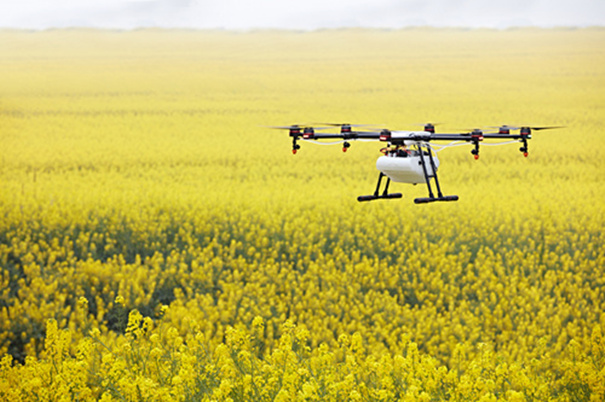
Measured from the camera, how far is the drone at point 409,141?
4.68 meters

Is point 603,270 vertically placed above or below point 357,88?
below

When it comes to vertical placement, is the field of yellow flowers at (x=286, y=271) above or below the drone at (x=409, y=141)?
below

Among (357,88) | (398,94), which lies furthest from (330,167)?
(357,88)

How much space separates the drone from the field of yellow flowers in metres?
1.21

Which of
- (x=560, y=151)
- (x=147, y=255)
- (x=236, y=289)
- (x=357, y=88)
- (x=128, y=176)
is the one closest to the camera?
(x=236, y=289)

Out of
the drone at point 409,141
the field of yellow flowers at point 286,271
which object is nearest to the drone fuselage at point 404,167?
the drone at point 409,141

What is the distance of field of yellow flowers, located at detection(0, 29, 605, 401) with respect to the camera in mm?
10055

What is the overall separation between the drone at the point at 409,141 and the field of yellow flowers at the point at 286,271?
3.96 ft

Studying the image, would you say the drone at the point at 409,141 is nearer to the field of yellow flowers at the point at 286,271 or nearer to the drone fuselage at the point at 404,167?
the drone fuselage at the point at 404,167

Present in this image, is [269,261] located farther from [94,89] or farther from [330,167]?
[94,89]

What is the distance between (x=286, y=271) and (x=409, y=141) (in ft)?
41.4

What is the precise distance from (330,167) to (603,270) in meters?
11.6

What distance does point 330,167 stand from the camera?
27156 millimetres

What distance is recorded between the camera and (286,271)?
1725 centimetres
